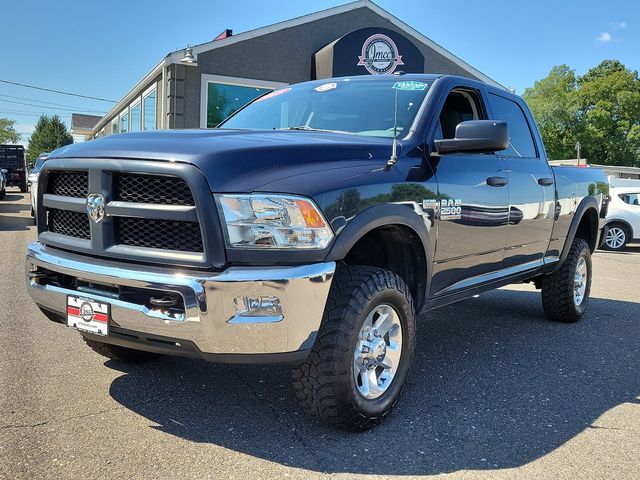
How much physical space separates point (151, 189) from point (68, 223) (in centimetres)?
73

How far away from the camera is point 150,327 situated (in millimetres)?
2635

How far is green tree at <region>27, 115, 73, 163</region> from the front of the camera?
77625mm

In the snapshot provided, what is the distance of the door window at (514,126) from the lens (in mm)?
4633

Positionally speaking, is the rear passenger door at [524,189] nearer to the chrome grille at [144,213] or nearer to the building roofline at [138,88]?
the chrome grille at [144,213]

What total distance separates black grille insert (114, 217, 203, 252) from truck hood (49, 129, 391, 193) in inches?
10.1

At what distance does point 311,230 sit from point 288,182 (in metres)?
0.23

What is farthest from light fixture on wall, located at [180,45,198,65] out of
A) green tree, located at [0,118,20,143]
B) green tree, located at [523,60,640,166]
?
green tree, located at [0,118,20,143]

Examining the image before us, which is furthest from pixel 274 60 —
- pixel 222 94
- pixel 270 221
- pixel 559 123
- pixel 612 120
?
pixel 612 120

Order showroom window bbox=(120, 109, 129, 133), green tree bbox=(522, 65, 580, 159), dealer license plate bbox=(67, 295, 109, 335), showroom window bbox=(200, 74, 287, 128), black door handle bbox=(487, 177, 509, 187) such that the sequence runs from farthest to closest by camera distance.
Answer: green tree bbox=(522, 65, 580, 159) → showroom window bbox=(120, 109, 129, 133) → showroom window bbox=(200, 74, 287, 128) → black door handle bbox=(487, 177, 509, 187) → dealer license plate bbox=(67, 295, 109, 335)

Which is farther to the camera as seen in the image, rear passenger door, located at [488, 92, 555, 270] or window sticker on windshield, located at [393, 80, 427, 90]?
rear passenger door, located at [488, 92, 555, 270]

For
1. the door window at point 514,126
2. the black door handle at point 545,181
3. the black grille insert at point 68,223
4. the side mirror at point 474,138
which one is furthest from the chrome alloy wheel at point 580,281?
the black grille insert at point 68,223

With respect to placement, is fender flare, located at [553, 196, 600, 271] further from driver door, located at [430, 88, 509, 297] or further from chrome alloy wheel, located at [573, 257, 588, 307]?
driver door, located at [430, 88, 509, 297]

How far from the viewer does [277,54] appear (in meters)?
16.3

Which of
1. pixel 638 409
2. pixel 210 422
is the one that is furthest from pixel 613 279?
pixel 210 422
